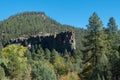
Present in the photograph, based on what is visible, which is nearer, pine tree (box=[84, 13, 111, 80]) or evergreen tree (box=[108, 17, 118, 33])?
pine tree (box=[84, 13, 111, 80])

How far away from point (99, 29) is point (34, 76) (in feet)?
85.9

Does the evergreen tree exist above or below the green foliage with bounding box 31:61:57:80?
above

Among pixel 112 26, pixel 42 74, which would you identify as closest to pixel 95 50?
pixel 42 74

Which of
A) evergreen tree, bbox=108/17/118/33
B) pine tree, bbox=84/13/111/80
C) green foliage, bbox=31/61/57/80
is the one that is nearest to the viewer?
pine tree, bbox=84/13/111/80

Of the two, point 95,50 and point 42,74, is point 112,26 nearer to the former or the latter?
point 42,74

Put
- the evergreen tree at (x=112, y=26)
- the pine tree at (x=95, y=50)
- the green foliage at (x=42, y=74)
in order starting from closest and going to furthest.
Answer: the pine tree at (x=95, y=50)
the green foliage at (x=42, y=74)
the evergreen tree at (x=112, y=26)

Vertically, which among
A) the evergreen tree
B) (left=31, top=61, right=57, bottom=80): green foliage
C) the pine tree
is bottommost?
(left=31, top=61, right=57, bottom=80): green foliage

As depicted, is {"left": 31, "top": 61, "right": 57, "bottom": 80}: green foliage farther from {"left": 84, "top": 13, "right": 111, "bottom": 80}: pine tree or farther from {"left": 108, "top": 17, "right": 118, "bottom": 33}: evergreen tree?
{"left": 84, "top": 13, "right": 111, "bottom": 80}: pine tree

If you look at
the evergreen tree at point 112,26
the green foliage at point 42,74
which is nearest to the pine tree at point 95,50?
the green foliage at point 42,74

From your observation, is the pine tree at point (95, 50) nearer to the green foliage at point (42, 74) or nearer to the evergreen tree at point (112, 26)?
the green foliage at point (42, 74)

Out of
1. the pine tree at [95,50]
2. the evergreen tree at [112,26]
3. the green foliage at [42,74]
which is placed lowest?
the green foliage at [42,74]

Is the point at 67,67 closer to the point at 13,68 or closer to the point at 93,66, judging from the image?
the point at 13,68

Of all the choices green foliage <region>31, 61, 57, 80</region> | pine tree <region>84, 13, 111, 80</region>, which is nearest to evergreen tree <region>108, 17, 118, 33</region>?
green foliage <region>31, 61, 57, 80</region>

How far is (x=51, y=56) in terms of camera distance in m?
144
